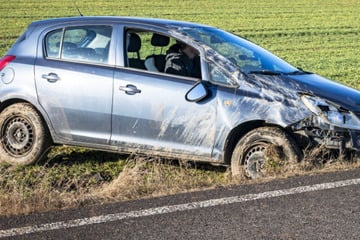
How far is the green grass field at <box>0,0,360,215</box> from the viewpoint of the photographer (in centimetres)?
619

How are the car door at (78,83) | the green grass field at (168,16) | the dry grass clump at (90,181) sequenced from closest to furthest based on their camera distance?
the dry grass clump at (90,181) < the green grass field at (168,16) < the car door at (78,83)

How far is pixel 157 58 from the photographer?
7488mm

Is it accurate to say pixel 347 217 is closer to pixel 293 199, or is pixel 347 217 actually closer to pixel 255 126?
pixel 293 199

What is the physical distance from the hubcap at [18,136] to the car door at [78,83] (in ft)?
1.04

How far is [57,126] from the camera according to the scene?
762 cm

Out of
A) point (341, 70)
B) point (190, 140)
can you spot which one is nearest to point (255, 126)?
point (190, 140)

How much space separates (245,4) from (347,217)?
147ft

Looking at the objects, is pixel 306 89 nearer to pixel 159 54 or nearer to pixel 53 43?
pixel 159 54

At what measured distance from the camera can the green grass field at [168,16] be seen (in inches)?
244

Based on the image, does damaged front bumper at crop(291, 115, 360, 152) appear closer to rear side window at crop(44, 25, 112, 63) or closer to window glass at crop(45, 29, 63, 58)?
rear side window at crop(44, 25, 112, 63)

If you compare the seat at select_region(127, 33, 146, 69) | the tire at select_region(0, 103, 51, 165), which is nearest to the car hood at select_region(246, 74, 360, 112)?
the seat at select_region(127, 33, 146, 69)

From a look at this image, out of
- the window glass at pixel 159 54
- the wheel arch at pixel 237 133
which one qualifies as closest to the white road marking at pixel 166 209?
the wheel arch at pixel 237 133

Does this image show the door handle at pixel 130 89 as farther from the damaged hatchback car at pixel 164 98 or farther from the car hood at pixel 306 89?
the car hood at pixel 306 89

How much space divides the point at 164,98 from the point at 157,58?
2.02ft
